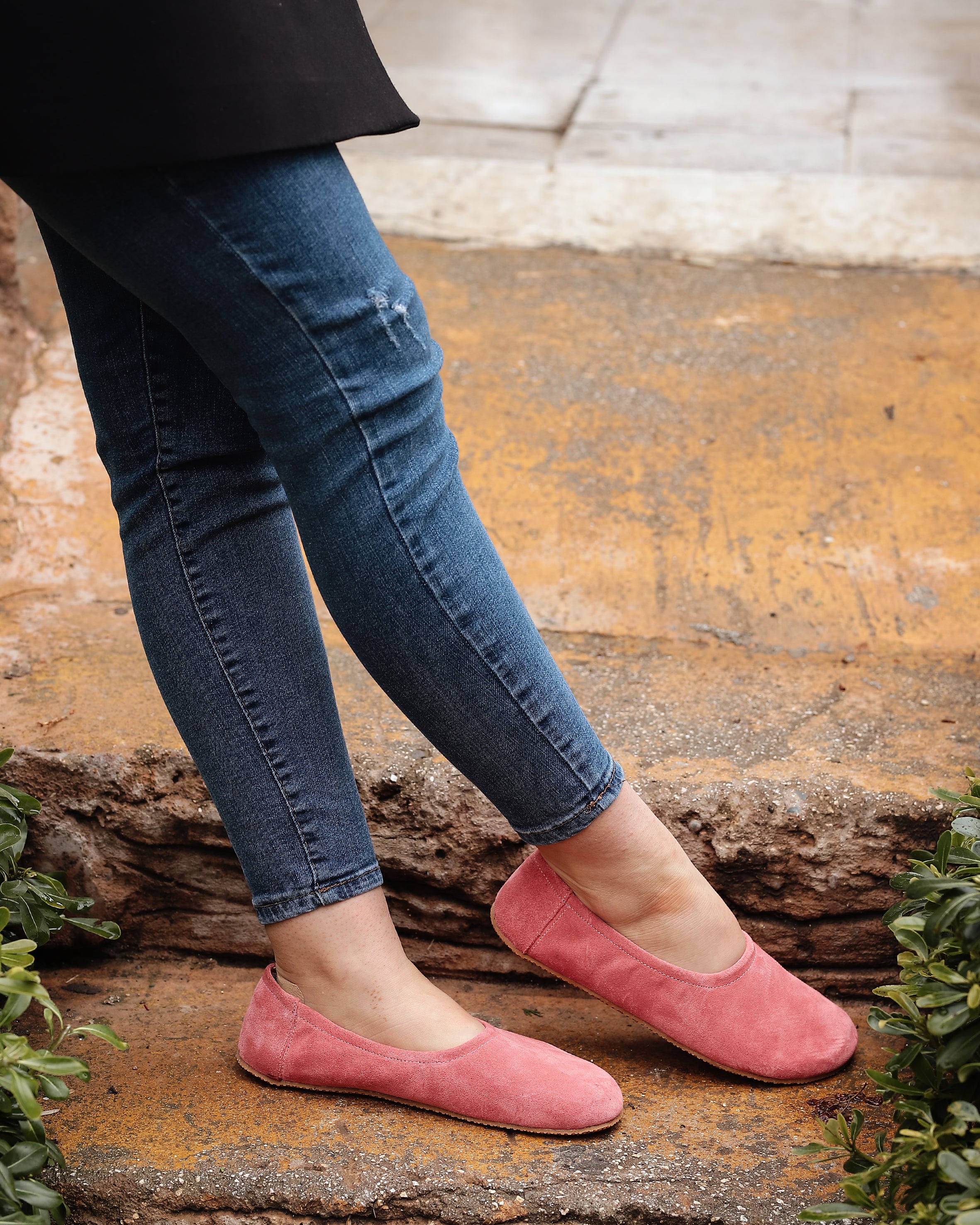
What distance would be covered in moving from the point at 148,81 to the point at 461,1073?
0.80m

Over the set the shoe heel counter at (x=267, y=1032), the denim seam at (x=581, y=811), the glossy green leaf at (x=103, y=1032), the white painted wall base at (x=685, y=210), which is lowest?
the shoe heel counter at (x=267, y=1032)

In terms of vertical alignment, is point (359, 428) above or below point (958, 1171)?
above

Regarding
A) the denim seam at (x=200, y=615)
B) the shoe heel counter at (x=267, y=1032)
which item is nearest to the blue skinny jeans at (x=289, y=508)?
the denim seam at (x=200, y=615)

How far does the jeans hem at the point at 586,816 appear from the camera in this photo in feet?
2.94

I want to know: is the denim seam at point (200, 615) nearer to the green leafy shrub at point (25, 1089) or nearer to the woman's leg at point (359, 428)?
the woman's leg at point (359, 428)

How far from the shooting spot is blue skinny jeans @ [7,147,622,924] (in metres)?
0.73

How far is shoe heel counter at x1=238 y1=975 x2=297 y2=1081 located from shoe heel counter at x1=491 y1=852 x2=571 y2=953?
0.20 m

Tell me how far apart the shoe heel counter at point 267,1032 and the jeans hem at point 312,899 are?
10 centimetres

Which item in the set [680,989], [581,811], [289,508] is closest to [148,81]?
[289,508]

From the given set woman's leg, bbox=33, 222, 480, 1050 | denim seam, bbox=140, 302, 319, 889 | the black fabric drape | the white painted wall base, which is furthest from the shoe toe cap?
the white painted wall base

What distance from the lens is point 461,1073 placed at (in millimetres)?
958

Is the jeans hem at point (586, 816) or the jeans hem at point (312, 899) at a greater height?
the jeans hem at point (586, 816)

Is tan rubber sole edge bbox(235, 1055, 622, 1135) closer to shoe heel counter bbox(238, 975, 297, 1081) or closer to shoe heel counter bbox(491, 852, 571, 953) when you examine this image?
shoe heel counter bbox(238, 975, 297, 1081)

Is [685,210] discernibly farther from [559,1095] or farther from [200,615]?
[559,1095]
